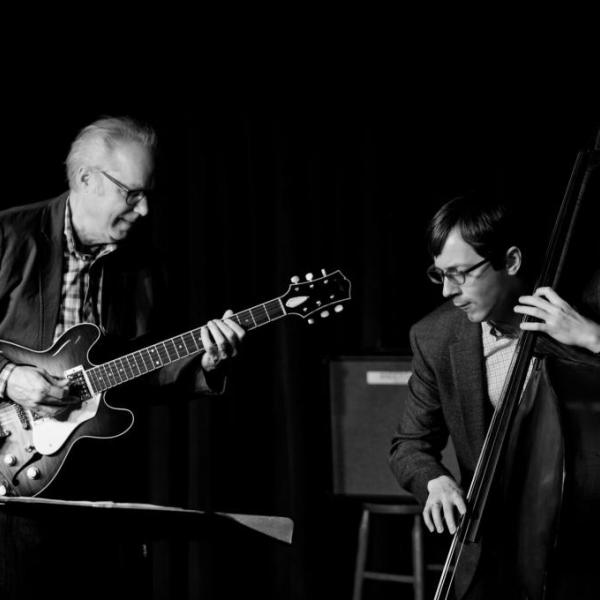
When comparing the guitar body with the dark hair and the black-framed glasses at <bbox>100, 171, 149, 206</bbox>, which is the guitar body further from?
the dark hair

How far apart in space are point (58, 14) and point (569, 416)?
269cm

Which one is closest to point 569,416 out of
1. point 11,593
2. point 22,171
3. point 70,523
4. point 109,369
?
point 70,523

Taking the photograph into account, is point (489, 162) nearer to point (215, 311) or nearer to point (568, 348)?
point (215, 311)

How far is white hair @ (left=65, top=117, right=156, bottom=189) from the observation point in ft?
7.76

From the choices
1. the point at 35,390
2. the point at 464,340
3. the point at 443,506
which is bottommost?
the point at 443,506

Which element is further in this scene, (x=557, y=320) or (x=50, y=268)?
(x=50, y=268)

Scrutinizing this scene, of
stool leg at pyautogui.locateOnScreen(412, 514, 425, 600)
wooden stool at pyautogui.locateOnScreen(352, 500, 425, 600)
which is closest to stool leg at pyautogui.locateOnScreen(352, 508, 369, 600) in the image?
wooden stool at pyautogui.locateOnScreen(352, 500, 425, 600)

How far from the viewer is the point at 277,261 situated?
139 inches

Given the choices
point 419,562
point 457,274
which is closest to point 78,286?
point 457,274

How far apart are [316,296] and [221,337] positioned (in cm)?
29

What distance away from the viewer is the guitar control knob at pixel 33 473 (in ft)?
7.11

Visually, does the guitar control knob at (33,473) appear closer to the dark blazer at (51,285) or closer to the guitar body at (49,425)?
the guitar body at (49,425)

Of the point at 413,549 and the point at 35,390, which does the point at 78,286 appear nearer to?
the point at 35,390

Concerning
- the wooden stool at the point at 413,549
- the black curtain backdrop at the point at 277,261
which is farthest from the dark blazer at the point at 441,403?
the black curtain backdrop at the point at 277,261
